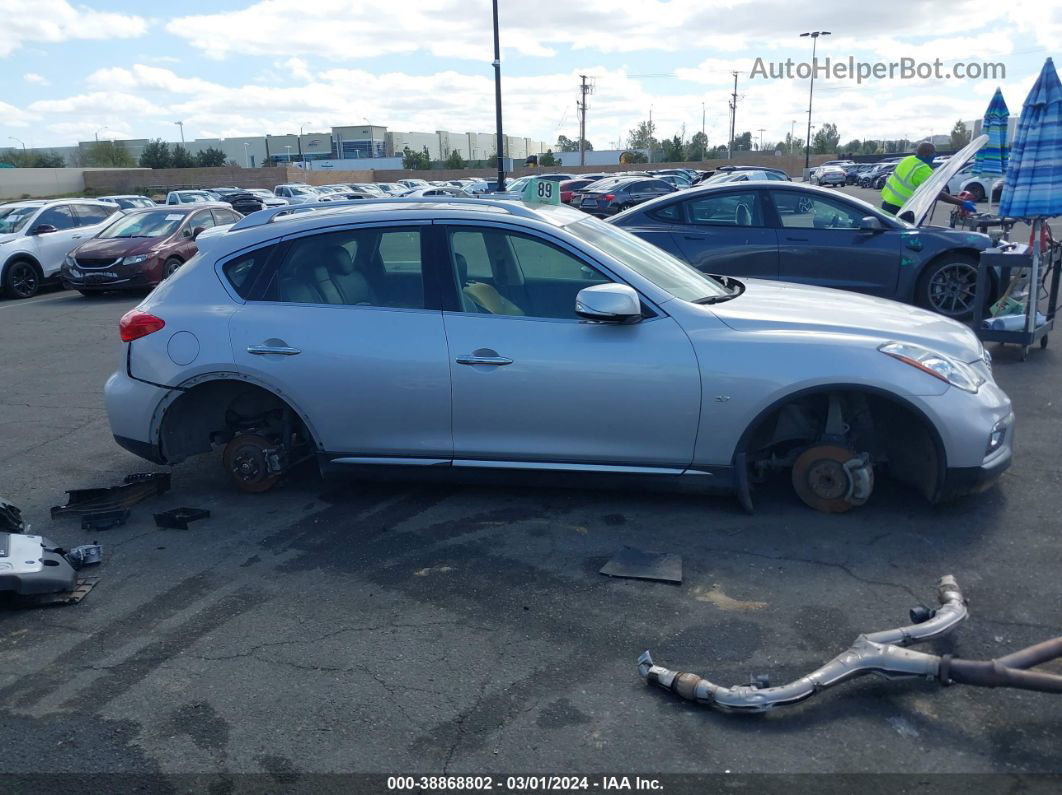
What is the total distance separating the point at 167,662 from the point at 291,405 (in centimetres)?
182

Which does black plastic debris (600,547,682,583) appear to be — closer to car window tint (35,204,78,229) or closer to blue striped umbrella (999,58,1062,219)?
blue striped umbrella (999,58,1062,219)

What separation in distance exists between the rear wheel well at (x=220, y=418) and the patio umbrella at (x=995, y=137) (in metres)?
13.7

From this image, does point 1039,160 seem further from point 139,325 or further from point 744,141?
point 744,141

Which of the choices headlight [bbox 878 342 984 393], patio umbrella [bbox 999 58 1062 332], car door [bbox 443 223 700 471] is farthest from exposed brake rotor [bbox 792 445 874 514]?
patio umbrella [bbox 999 58 1062 332]

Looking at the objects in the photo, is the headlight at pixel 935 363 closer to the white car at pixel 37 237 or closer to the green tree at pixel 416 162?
the white car at pixel 37 237

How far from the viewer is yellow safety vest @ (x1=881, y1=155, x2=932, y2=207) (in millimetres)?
13109

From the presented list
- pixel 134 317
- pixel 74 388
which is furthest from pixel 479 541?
pixel 74 388

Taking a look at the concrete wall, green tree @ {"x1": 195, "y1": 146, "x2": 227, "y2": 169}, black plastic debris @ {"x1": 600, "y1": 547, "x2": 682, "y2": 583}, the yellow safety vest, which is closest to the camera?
black plastic debris @ {"x1": 600, "y1": 547, "x2": 682, "y2": 583}

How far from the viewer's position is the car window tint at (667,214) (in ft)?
33.9

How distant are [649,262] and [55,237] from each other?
51.6 feet

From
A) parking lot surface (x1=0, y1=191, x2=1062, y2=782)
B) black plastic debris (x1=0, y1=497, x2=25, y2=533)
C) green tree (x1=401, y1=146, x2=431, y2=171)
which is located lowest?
parking lot surface (x1=0, y1=191, x2=1062, y2=782)

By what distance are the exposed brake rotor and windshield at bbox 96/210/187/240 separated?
14.6m

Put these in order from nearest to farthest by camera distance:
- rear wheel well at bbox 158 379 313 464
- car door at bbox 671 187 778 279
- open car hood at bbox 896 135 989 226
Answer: rear wheel well at bbox 158 379 313 464 < car door at bbox 671 187 778 279 < open car hood at bbox 896 135 989 226

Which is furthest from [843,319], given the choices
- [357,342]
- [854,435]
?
[357,342]
